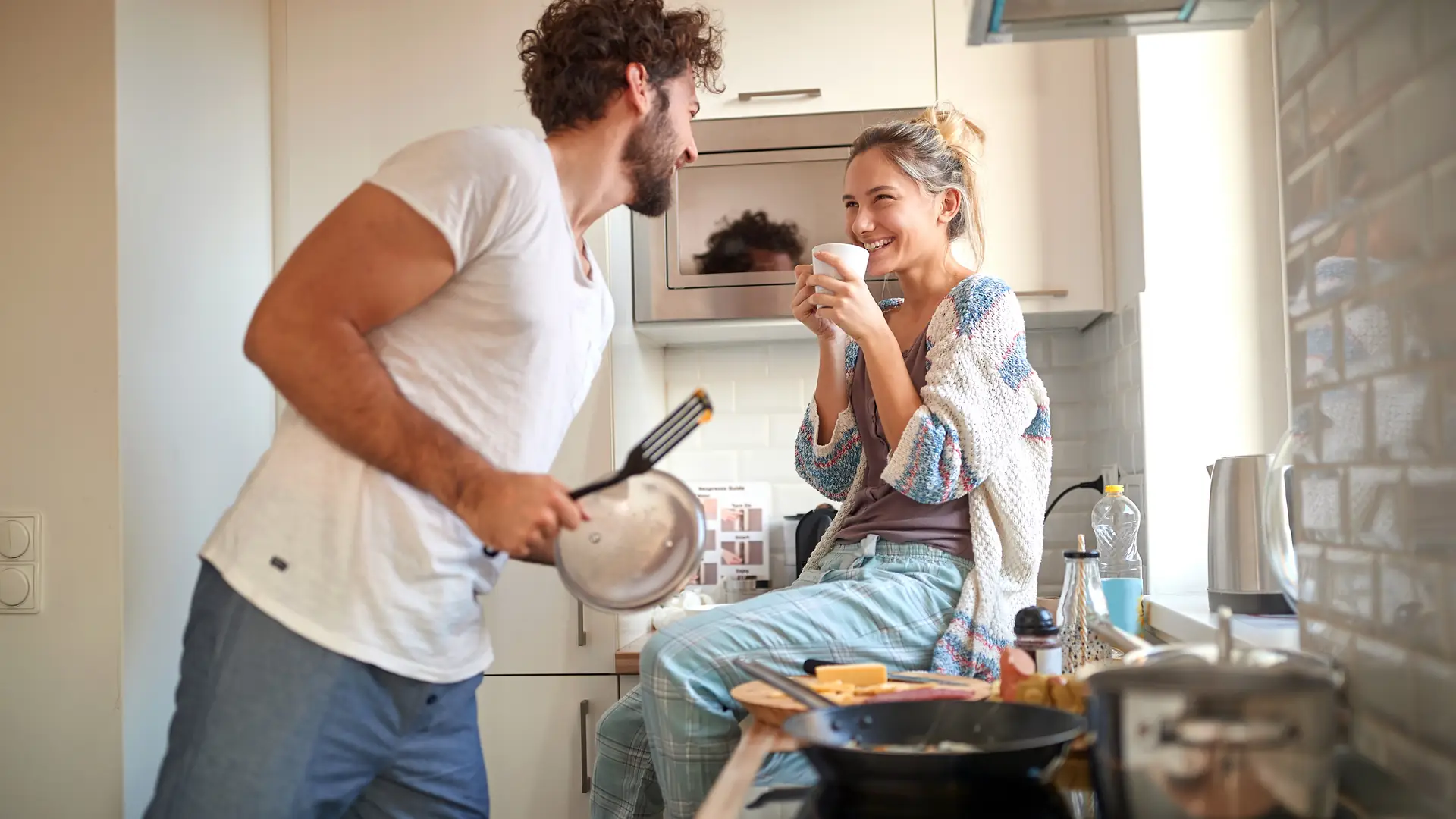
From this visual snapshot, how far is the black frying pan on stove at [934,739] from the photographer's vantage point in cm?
72

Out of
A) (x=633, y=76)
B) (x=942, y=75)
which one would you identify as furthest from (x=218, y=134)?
(x=942, y=75)

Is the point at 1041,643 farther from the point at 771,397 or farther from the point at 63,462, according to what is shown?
the point at 771,397

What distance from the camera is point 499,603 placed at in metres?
2.38

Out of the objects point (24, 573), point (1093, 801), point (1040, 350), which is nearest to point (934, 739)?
point (1093, 801)

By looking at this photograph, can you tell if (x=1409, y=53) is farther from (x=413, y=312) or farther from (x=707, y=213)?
(x=707, y=213)

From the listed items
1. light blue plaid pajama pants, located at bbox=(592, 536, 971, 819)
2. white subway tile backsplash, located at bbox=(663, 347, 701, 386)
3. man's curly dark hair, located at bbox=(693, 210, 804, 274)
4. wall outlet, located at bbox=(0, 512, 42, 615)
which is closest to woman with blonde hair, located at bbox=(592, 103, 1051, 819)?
light blue plaid pajama pants, located at bbox=(592, 536, 971, 819)

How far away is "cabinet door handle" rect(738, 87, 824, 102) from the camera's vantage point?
247 centimetres

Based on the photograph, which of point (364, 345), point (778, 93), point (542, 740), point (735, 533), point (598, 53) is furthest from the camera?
point (735, 533)

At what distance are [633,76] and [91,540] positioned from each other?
47.6 inches

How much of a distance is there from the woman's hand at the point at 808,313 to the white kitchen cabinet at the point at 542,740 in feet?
2.82

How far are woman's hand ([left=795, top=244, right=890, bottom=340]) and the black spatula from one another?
76cm

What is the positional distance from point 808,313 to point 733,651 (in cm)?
60

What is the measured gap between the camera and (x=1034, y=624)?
3.83 feet

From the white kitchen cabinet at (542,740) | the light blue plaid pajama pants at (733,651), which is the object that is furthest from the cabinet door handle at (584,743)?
the light blue plaid pajama pants at (733,651)
